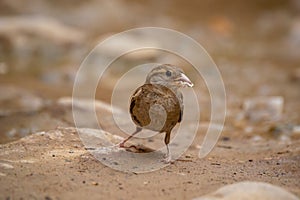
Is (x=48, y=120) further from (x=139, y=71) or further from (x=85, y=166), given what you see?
(x=139, y=71)

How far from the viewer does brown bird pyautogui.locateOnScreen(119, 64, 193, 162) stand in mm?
4074

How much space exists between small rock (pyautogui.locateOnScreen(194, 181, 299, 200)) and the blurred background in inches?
127

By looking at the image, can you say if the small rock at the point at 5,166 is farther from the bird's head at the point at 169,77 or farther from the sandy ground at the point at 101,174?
the bird's head at the point at 169,77

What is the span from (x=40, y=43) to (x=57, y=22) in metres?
2.01

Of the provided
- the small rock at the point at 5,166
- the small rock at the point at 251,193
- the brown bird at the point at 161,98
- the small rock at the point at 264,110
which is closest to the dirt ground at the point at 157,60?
the small rock at the point at 5,166

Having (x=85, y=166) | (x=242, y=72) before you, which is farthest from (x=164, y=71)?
(x=242, y=72)

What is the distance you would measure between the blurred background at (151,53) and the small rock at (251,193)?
3226 mm

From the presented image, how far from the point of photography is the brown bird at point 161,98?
13.4ft

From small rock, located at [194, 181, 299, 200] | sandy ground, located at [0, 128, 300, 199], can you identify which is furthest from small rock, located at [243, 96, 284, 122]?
small rock, located at [194, 181, 299, 200]

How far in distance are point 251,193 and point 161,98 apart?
1.16 m

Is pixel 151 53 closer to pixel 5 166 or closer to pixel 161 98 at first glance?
pixel 161 98

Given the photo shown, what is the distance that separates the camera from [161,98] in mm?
4074

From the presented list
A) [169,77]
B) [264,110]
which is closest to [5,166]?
[169,77]

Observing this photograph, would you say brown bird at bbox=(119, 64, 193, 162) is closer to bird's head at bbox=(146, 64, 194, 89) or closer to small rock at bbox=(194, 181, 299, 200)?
bird's head at bbox=(146, 64, 194, 89)
